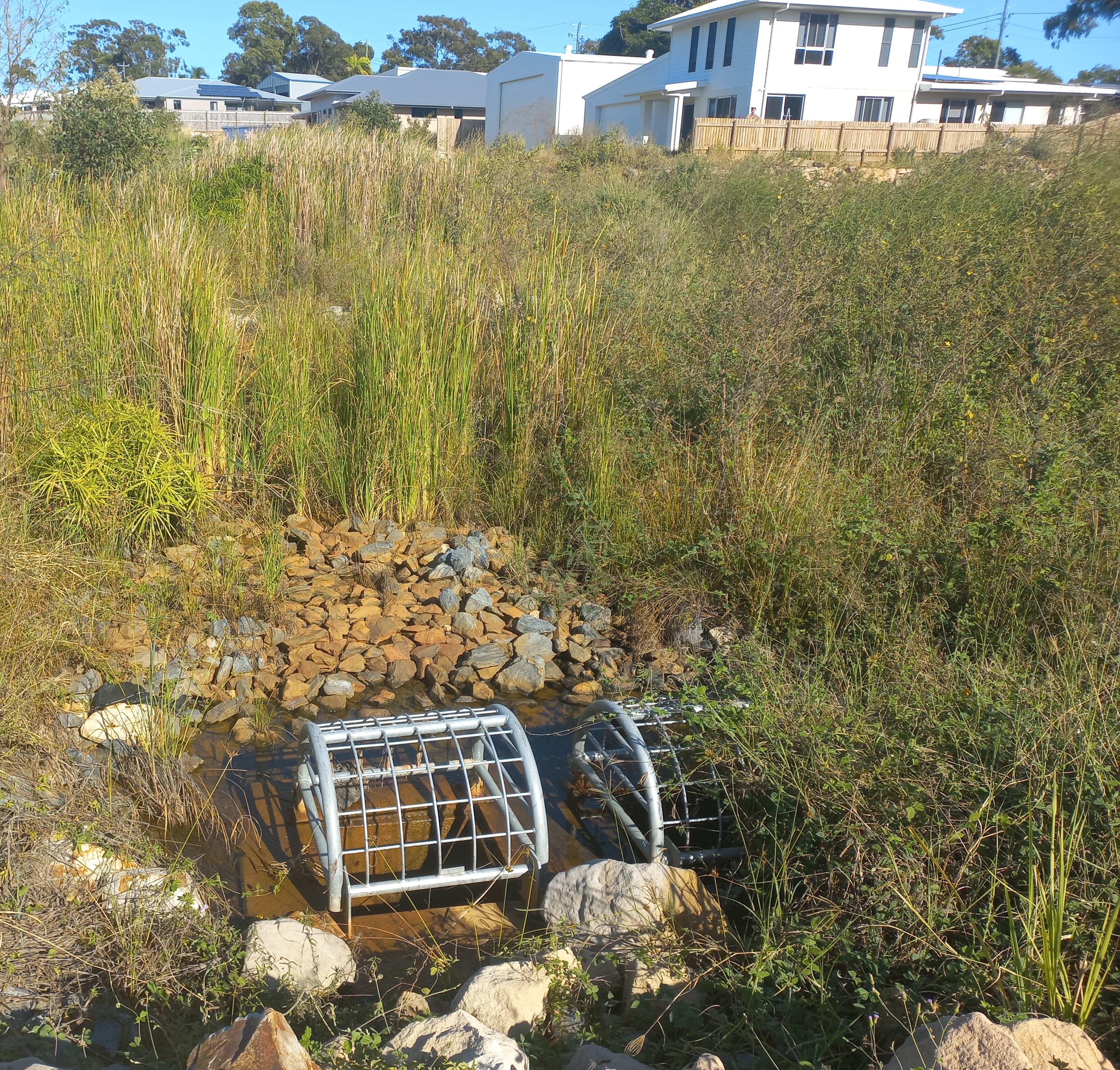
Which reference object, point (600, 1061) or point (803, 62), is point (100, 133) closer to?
point (600, 1061)

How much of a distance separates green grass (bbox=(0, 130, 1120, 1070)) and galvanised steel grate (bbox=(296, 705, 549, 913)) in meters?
0.76

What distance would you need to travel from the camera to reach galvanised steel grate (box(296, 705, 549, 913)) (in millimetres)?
2865

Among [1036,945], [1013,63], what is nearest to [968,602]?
[1036,945]

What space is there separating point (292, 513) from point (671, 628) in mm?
2482

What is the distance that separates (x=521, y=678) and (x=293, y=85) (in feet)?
179

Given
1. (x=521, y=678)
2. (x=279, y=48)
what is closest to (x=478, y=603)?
(x=521, y=678)

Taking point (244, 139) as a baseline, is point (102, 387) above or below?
below

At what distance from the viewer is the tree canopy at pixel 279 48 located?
6312 cm

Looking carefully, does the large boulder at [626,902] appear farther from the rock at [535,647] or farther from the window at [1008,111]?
the window at [1008,111]

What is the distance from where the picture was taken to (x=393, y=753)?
12.7ft

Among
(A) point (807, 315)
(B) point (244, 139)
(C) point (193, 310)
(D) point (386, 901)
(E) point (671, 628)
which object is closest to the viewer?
(D) point (386, 901)

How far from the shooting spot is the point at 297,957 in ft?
8.41

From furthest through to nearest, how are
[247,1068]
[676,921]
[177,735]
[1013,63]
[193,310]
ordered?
[1013,63], [193,310], [177,735], [676,921], [247,1068]

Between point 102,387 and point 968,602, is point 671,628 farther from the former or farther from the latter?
point 102,387
